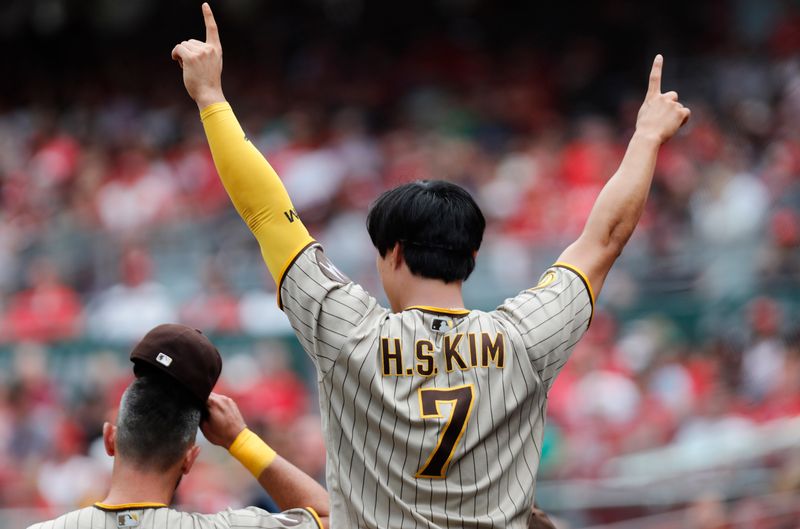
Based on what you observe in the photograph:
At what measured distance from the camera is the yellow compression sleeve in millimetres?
2574

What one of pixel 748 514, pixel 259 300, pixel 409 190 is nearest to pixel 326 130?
pixel 259 300

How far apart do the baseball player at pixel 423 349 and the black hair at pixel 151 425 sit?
0.36 m

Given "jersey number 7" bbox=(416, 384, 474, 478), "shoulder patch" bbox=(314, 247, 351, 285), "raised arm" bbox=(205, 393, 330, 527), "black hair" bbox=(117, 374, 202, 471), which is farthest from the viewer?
"raised arm" bbox=(205, 393, 330, 527)

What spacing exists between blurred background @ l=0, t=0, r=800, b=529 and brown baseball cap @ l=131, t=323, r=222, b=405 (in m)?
3.18

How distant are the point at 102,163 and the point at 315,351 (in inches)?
444

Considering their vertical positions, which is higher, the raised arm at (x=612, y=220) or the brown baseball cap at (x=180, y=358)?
the raised arm at (x=612, y=220)

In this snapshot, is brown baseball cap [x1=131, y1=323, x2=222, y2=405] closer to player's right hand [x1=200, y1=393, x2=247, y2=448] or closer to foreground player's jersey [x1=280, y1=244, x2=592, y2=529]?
player's right hand [x1=200, y1=393, x2=247, y2=448]

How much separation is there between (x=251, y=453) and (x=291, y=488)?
0.42 feet

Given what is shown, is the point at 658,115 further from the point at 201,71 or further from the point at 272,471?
the point at 272,471

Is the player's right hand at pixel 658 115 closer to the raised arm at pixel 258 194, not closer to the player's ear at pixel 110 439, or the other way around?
the raised arm at pixel 258 194

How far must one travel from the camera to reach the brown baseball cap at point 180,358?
8.80 feet

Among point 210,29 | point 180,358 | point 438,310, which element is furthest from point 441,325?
point 210,29

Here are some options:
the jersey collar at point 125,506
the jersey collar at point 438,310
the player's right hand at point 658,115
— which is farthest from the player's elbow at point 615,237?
the jersey collar at point 125,506

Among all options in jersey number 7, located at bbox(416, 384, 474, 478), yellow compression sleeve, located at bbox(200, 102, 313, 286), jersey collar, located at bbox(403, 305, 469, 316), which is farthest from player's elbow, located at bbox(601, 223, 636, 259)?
yellow compression sleeve, located at bbox(200, 102, 313, 286)
